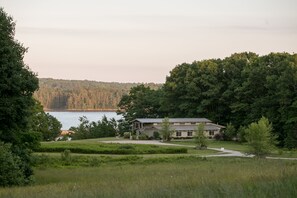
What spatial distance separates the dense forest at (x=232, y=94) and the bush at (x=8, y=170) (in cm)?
5761

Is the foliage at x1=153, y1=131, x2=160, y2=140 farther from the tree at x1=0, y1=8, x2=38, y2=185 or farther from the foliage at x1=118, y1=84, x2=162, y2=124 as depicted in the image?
the tree at x1=0, y1=8, x2=38, y2=185

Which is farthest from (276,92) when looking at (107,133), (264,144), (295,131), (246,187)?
(246,187)

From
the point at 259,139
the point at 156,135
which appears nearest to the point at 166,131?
the point at 156,135

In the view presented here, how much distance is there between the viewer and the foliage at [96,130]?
109875 millimetres

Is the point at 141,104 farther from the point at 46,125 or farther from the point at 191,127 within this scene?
the point at 46,125

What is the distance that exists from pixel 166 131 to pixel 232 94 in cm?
1806

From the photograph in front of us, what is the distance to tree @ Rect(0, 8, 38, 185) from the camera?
28.7 metres

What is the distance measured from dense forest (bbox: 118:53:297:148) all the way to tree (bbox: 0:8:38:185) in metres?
54.9

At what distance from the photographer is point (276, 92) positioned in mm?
84125

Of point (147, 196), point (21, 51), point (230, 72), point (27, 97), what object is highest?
point (230, 72)

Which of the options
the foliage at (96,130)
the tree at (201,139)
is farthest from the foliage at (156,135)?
the tree at (201,139)

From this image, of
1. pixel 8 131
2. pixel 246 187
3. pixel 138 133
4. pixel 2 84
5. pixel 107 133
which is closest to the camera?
pixel 246 187

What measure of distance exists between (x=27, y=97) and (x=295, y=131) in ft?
188

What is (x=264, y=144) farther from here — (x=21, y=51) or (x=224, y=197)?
(x=224, y=197)
